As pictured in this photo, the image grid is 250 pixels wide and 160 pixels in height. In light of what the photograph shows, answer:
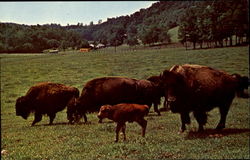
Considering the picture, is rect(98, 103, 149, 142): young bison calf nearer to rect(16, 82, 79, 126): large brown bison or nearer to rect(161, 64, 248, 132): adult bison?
rect(161, 64, 248, 132): adult bison

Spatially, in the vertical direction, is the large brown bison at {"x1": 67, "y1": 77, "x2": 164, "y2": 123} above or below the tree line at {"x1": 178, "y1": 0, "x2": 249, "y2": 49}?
below

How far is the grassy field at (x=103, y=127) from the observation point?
10.6 metres

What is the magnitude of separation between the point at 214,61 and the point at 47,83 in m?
14.7

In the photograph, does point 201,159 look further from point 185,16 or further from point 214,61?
point 214,61

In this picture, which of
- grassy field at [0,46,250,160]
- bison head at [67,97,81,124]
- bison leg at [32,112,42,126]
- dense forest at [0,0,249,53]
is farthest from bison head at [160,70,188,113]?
bison leg at [32,112,42,126]

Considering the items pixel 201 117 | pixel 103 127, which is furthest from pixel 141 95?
pixel 201 117

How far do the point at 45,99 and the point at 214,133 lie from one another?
9.29 m

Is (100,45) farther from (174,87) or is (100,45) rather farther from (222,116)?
(222,116)

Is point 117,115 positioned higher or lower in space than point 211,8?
lower

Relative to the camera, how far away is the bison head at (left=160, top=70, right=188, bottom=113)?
44.5 feet

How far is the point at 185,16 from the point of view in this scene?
21.5 metres

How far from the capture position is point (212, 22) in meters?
23.5

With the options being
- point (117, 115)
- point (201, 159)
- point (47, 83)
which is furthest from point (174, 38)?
point (201, 159)

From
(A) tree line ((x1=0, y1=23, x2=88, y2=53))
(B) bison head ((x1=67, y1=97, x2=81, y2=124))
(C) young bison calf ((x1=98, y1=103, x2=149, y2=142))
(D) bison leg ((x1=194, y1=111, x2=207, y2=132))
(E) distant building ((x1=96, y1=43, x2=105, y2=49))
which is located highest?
(A) tree line ((x1=0, y1=23, x2=88, y2=53))
